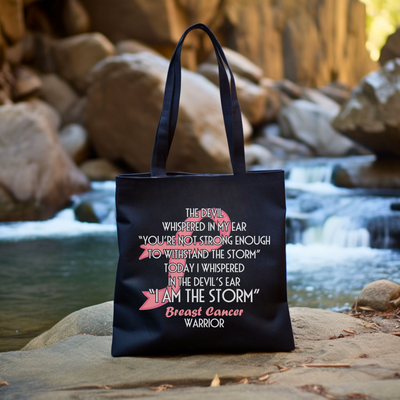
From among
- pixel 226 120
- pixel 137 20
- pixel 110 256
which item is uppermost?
pixel 137 20

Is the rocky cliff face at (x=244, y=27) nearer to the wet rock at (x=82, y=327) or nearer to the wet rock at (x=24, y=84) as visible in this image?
the wet rock at (x=24, y=84)

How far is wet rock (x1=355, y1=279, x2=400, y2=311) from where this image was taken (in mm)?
2279

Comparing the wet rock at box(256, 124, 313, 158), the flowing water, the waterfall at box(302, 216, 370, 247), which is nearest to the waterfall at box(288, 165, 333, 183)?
the flowing water

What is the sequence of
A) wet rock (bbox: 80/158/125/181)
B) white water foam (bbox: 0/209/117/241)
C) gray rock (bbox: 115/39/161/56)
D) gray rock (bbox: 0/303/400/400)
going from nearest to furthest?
1. gray rock (bbox: 0/303/400/400)
2. white water foam (bbox: 0/209/117/241)
3. wet rock (bbox: 80/158/125/181)
4. gray rock (bbox: 115/39/161/56)

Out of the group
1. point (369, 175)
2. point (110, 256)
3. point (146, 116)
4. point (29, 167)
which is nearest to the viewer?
point (110, 256)

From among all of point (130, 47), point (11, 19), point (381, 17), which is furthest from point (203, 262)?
point (381, 17)

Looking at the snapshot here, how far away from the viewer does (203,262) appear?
1.49 m

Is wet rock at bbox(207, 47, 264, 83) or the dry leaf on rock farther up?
wet rock at bbox(207, 47, 264, 83)

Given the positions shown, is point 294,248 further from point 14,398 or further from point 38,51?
point 38,51

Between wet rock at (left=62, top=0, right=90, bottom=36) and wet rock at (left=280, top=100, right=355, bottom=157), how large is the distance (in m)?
6.19

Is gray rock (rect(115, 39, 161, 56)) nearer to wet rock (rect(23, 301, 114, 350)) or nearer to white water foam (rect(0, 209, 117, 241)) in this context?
white water foam (rect(0, 209, 117, 241))

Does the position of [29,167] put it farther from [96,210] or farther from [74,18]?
[74,18]

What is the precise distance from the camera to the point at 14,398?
3.76 ft

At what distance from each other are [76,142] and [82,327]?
24.3 ft
